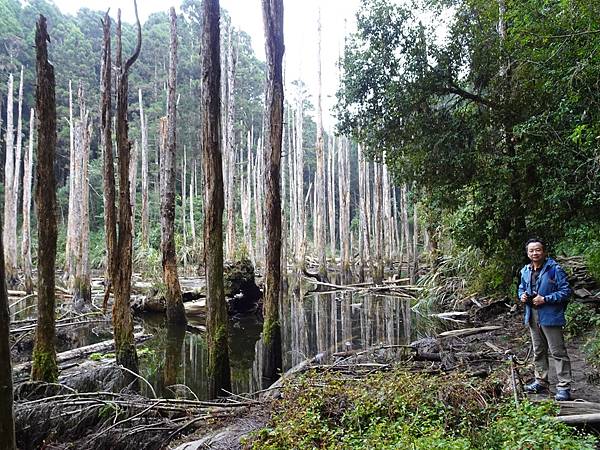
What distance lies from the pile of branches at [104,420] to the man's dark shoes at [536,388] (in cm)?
296

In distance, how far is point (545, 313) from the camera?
15.4 feet

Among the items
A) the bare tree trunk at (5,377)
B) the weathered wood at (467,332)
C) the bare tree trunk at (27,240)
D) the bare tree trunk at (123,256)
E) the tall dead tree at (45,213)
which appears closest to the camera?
the bare tree trunk at (5,377)

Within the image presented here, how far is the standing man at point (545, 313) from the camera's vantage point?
4.55 metres

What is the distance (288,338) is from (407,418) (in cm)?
759

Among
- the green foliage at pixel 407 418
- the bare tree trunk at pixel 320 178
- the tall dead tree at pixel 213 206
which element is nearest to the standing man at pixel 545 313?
the green foliage at pixel 407 418

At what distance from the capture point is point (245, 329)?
12.3 metres

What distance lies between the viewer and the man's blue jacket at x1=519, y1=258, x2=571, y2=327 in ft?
15.0

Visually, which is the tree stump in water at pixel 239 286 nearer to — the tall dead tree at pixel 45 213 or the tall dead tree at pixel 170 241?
the tall dead tree at pixel 170 241

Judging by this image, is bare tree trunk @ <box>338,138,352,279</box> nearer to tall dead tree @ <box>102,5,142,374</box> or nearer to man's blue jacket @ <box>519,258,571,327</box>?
tall dead tree @ <box>102,5,142,374</box>

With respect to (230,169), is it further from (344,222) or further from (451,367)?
(451,367)

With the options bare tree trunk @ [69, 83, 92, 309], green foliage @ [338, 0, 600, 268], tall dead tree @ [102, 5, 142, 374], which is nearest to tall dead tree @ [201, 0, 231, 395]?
tall dead tree @ [102, 5, 142, 374]

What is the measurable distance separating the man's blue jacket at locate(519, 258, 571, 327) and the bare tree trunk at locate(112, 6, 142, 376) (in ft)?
17.7

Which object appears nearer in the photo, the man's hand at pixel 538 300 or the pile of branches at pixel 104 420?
the pile of branches at pixel 104 420

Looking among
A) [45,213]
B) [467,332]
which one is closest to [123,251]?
[45,213]
